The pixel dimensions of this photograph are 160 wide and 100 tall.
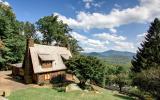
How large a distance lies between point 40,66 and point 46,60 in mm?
1599

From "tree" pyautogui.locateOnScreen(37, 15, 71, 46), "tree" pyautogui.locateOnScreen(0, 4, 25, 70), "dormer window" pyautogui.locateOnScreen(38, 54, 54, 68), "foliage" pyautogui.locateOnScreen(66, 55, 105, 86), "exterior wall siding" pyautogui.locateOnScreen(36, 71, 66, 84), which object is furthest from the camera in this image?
"tree" pyautogui.locateOnScreen(37, 15, 71, 46)

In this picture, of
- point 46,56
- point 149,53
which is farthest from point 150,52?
point 46,56

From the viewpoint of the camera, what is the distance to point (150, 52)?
53469mm

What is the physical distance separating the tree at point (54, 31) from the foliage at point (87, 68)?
→ 113ft

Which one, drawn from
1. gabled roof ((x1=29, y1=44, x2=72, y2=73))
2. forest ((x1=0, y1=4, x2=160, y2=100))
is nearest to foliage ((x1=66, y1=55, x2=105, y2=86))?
forest ((x1=0, y1=4, x2=160, y2=100))

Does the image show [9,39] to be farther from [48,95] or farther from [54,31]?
[48,95]

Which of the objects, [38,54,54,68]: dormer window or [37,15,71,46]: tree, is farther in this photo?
[37,15,71,46]: tree

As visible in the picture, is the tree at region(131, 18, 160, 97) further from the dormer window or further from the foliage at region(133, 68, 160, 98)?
the dormer window

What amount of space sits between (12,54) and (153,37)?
1433 inches

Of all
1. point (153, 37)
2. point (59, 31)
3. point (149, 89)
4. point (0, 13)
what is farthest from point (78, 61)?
point (59, 31)

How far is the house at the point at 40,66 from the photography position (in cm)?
4278

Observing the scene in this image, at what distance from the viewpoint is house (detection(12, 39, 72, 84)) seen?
1684 inches

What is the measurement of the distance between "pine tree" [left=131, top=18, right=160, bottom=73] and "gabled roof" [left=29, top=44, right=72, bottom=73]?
1767 cm

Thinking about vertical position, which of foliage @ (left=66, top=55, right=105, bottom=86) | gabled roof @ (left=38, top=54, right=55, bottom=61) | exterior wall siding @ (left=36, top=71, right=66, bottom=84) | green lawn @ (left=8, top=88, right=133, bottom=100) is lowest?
green lawn @ (left=8, top=88, right=133, bottom=100)
